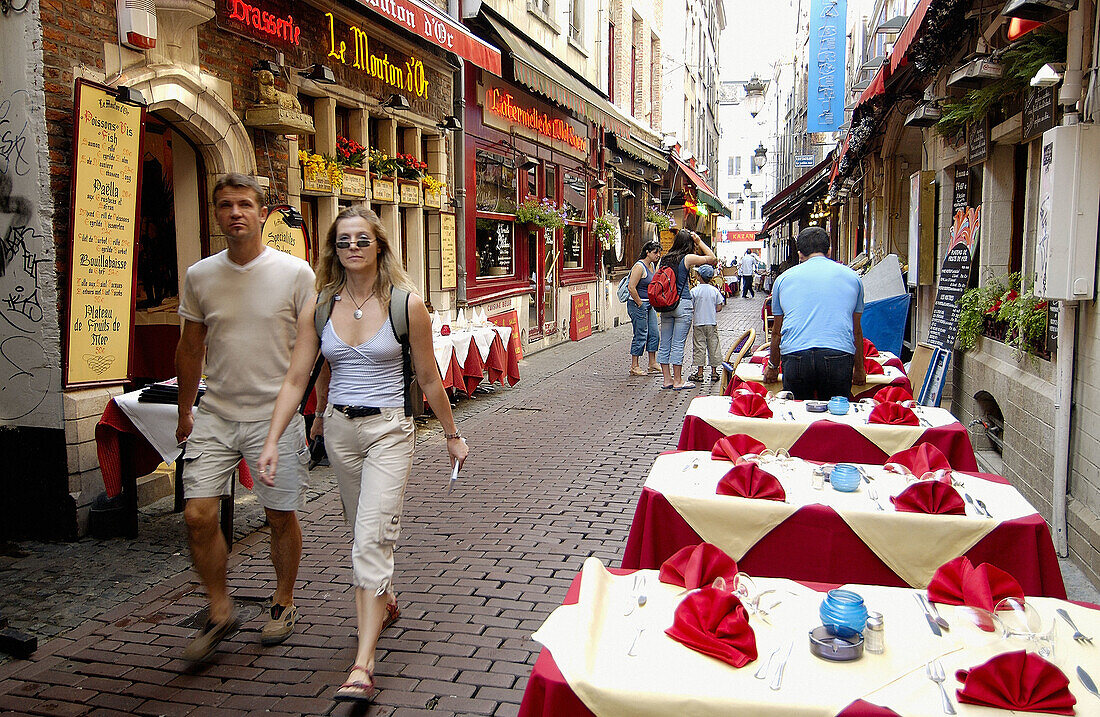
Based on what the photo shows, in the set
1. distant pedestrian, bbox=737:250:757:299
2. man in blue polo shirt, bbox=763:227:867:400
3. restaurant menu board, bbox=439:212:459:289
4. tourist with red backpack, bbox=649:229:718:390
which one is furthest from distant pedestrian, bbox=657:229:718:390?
distant pedestrian, bbox=737:250:757:299

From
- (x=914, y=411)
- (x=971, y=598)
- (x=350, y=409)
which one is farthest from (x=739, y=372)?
(x=971, y=598)

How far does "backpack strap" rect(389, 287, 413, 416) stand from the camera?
141 inches

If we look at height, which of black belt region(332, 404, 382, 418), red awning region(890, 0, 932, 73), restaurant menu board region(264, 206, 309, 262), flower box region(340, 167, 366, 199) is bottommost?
black belt region(332, 404, 382, 418)

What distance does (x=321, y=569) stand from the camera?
4.93 meters

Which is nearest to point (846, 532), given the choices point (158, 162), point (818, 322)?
point (818, 322)

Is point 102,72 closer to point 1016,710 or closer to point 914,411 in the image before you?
point 914,411

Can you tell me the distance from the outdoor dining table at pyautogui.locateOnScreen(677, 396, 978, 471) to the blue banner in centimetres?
1286

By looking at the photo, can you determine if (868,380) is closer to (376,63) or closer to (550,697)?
(550,697)

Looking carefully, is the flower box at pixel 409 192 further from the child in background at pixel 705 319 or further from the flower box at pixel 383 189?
the child in background at pixel 705 319

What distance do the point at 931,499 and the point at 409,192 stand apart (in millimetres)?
8633

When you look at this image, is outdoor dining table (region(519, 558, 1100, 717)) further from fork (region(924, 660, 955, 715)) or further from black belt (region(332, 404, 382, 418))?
black belt (region(332, 404, 382, 418))

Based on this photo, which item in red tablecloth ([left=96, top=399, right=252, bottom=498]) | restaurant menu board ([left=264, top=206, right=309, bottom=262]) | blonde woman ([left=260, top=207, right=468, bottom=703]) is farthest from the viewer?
restaurant menu board ([left=264, top=206, right=309, bottom=262])

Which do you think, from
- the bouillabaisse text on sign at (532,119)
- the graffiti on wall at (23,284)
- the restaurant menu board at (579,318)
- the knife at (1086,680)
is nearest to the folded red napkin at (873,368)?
the knife at (1086,680)

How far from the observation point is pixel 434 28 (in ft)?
28.5
